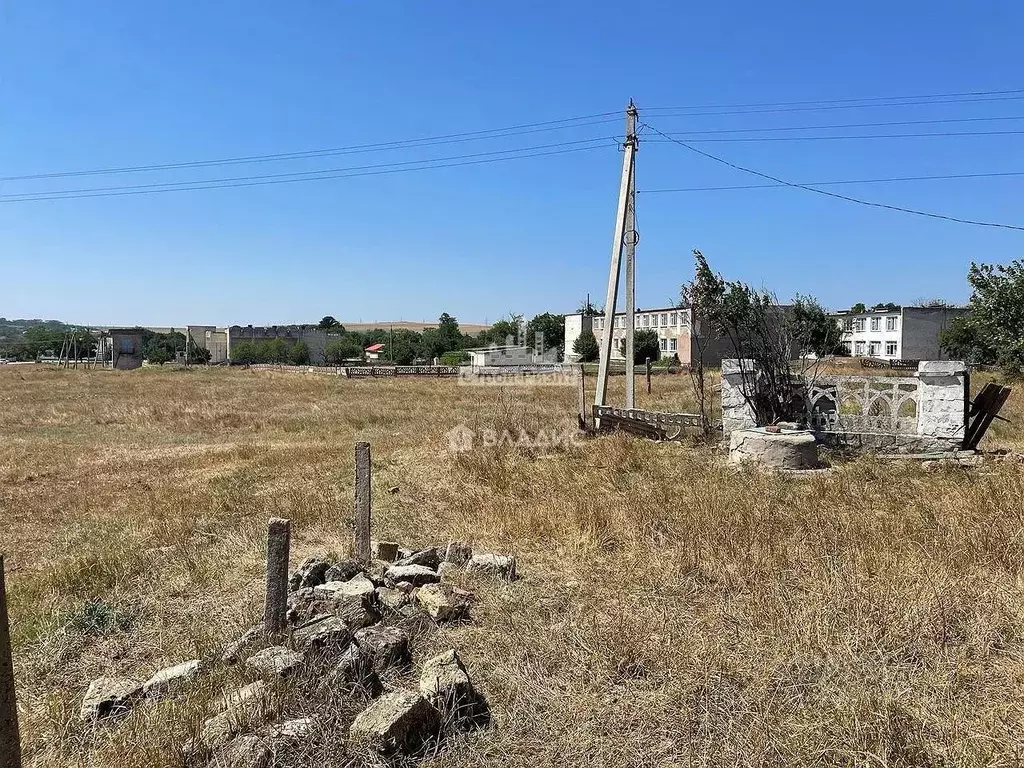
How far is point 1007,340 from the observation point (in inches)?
1201

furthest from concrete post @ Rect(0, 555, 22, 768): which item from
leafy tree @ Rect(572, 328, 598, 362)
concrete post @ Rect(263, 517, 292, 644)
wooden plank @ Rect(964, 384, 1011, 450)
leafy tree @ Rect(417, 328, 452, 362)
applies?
leafy tree @ Rect(417, 328, 452, 362)

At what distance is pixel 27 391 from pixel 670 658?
38.1 meters

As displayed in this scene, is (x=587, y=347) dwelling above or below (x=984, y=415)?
above

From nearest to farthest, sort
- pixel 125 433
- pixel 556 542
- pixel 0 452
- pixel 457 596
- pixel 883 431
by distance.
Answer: pixel 457 596
pixel 556 542
pixel 883 431
pixel 0 452
pixel 125 433

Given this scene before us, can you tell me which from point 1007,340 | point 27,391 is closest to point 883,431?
point 1007,340

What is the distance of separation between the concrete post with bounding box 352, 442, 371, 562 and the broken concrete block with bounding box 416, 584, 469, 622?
141cm

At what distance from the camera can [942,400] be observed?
10.6m

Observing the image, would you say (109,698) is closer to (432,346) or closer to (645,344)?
(645,344)

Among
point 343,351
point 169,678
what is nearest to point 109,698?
point 169,678

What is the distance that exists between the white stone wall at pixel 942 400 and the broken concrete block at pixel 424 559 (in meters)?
8.51

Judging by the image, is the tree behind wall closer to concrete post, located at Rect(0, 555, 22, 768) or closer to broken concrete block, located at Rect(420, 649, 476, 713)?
broken concrete block, located at Rect(420, 649, 476, 713)

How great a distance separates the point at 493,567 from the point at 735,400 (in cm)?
742

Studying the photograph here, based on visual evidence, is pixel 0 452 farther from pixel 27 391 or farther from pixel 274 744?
pixel 27 391

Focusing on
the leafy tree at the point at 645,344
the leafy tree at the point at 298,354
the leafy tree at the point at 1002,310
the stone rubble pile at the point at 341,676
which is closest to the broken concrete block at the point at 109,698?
the stone rubble pile at the point at 341,676
